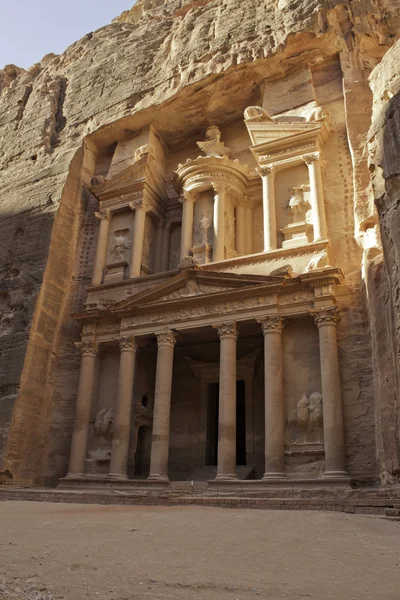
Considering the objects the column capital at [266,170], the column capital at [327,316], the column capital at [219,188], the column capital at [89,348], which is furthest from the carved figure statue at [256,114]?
the column capital at [89,348]

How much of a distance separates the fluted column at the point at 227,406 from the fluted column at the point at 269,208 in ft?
11.0

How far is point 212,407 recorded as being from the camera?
1780cm

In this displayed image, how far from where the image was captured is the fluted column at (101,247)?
19.3 metres

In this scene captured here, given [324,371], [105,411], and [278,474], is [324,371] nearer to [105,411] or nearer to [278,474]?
[278,474]

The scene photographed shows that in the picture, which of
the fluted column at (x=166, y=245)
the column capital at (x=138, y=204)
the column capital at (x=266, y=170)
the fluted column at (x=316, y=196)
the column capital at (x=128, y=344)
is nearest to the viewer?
the fluted column at (x=316, y=196)

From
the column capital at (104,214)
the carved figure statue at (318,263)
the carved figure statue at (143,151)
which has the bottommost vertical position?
the carved figure statue at (318,263)

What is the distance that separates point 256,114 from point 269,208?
162 inches

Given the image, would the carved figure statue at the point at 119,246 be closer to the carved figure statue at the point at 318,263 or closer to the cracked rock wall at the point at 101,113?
the cracked rock wall at the point at 101,113

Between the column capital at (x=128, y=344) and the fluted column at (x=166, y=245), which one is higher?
the fluted column at (x=166, y=245)

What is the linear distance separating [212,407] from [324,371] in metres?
5.46

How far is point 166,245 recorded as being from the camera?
20.8 metres

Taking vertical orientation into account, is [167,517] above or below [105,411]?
below

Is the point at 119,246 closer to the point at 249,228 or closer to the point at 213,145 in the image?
the point at 249,228

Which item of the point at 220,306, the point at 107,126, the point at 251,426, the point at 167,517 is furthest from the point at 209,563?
the point at 107,126
